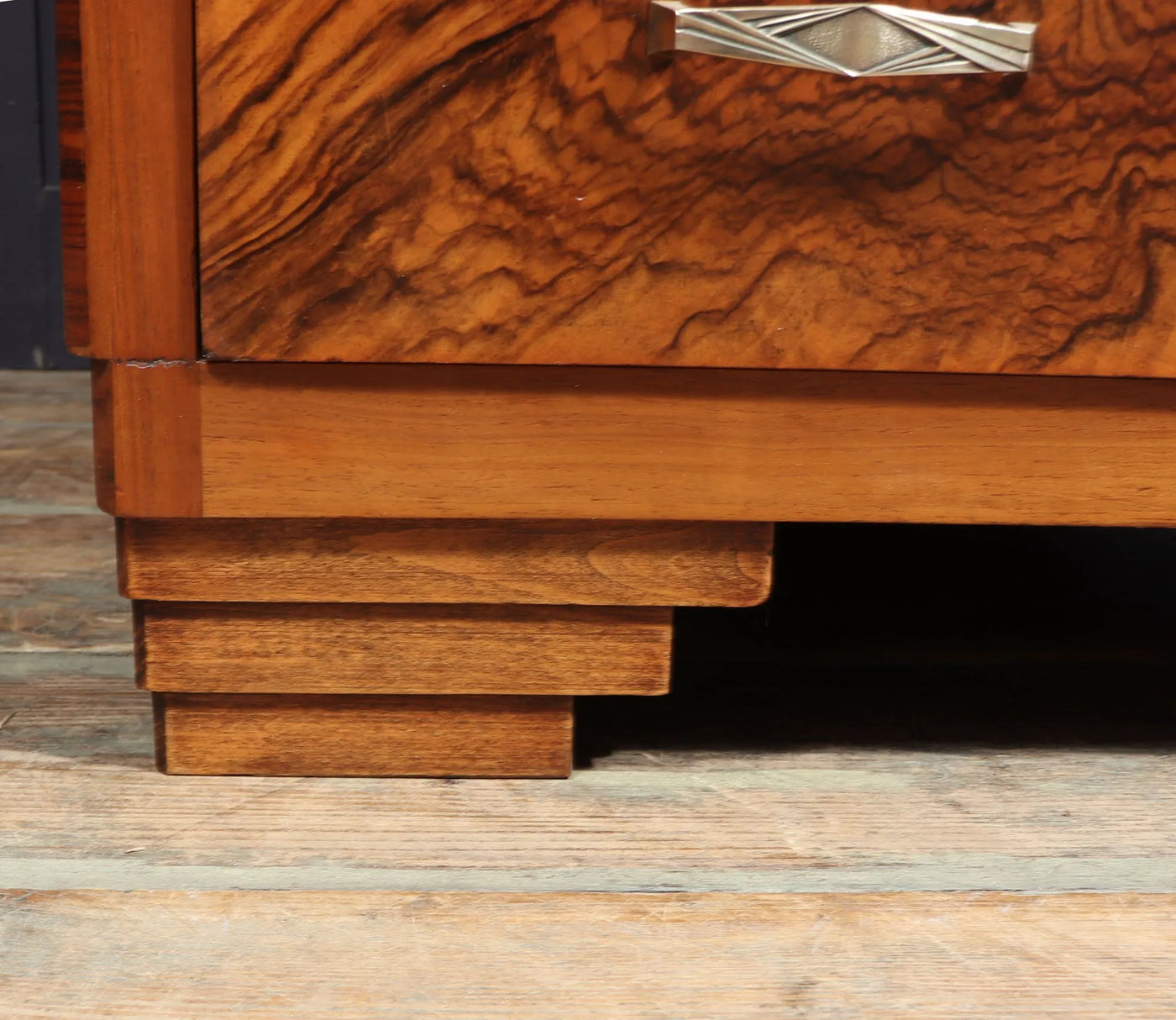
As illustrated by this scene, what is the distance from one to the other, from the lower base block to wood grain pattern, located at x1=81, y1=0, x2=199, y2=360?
0.17 meters

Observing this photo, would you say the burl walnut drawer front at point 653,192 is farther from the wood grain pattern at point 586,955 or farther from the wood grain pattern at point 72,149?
the wood grain pattern at point 586,955

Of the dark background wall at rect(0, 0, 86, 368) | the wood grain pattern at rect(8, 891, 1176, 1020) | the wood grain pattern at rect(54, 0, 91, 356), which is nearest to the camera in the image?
the wood grain pattern at rect(8, 891, 1176, 1020)

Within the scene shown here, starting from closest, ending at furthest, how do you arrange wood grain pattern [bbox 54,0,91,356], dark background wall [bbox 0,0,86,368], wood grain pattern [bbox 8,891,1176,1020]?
1. wood grain pattern [bbox 8,891,1176,1020]
2. wood grain pattern [bbox 54,0,91,356]
3. dark background wall [bbox 0,0,86,368]

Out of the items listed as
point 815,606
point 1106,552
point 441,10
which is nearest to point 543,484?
point 441,10

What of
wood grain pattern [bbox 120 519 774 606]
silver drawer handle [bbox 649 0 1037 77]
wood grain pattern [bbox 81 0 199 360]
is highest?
silver drawer handle [bbox 649 0 1037 77]

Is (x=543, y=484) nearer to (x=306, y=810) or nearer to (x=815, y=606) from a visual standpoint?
(x=306, y=810)

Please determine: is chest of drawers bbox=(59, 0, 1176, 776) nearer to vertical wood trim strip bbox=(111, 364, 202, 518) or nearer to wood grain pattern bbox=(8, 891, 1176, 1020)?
vertical wood trim strip bbox=(111, 364, 202, 518)

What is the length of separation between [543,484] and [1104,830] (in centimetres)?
28

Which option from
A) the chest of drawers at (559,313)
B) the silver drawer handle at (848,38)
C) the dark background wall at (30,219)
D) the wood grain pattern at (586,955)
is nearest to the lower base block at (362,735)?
the chest of drawers at (559,313)

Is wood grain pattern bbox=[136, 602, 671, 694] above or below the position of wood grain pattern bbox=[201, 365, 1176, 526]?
below

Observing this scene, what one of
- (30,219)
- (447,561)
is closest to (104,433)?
(447,561)

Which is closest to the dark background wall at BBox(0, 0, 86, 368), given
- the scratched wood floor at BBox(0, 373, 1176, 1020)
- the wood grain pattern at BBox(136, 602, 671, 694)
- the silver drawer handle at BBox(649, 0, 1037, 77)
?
the scratched wood floor at BBox(0, 373, 1176, 1020)

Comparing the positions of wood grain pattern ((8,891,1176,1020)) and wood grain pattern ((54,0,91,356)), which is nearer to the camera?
wood grain pattern ((8,891,1176,1020))

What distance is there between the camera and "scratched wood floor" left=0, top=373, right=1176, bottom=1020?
439 millimetres
